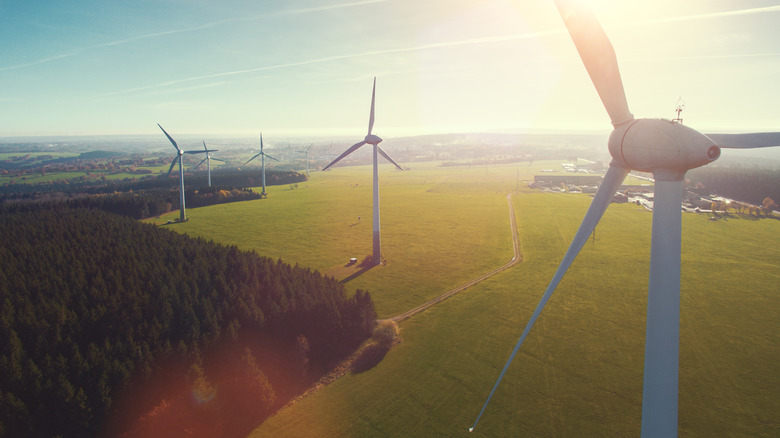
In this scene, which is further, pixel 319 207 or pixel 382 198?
pixel 382 198

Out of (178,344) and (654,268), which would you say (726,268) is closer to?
(654,268)

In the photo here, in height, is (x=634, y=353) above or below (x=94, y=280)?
below

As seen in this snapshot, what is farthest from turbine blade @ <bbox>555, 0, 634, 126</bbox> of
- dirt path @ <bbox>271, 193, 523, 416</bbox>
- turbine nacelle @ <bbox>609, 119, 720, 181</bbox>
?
dirt path @ <bbox>271, 193, 523, 416</bbox>

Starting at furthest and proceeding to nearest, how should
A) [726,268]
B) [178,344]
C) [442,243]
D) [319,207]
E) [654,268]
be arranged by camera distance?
[319,207] → [442,243] → [726,268] → [178,344] → [654,268]

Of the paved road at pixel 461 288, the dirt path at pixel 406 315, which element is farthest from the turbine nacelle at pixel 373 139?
the dirt path at pixel 406 315

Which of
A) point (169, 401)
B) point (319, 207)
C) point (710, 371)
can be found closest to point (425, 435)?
point (169, 401)

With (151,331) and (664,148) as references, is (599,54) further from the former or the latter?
(151,331)

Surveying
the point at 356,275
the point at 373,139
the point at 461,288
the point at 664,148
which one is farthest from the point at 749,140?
the point at 356,275

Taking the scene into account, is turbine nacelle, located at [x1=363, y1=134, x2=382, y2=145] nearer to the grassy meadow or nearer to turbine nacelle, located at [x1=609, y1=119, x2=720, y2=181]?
the grassy meadow
